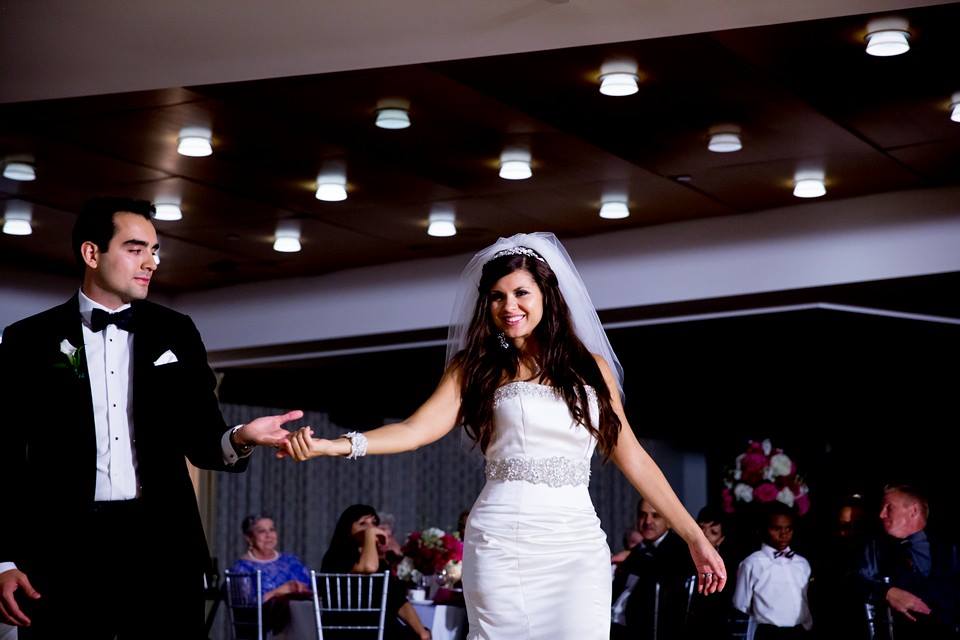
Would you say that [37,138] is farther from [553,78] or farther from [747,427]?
[747,427]

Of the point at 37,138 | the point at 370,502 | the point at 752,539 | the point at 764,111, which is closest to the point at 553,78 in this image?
the point at 764,111

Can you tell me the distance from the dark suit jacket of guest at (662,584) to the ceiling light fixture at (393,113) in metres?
3.26

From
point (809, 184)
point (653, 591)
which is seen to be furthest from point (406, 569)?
point (809, 184)

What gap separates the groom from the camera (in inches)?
104

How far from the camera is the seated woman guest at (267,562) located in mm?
8625

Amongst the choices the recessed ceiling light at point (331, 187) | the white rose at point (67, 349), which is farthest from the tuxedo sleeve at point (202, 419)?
the recessed ceiling light at point (331, 187)

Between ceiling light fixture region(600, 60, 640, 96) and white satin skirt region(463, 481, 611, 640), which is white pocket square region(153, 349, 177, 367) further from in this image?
ceiling light fixture region(600, 60, 640, 96)

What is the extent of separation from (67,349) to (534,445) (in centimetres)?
131

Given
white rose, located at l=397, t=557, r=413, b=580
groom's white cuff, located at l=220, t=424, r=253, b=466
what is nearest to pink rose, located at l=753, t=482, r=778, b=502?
white rose, located at l=397, t=557, r=413, b=580

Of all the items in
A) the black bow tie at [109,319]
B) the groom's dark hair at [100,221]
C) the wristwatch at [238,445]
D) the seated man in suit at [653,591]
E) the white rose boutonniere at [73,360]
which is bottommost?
the seated man in suit at [653,591]

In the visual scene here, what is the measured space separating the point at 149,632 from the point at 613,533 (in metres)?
16.6

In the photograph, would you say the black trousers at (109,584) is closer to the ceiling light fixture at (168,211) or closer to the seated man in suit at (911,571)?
the seated man in suit at (911,571)

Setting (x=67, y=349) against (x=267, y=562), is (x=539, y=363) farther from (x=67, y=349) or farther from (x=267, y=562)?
(x=267, y=562)

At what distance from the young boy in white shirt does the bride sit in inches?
171
